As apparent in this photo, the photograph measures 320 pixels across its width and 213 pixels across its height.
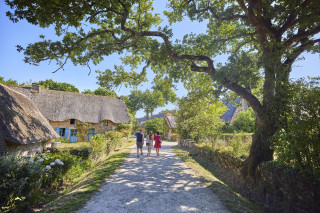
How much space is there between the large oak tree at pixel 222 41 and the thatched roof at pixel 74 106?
651 inches

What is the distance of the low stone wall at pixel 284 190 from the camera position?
4012 millimetres

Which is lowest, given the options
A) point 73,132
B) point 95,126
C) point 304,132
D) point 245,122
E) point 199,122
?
point 73,132

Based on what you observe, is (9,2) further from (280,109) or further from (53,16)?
(280,109)

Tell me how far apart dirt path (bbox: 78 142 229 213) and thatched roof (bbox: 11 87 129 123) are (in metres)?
20.6

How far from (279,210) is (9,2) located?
11.0 meters

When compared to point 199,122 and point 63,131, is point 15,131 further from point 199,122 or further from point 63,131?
point 63,131

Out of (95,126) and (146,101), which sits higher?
(146,101)

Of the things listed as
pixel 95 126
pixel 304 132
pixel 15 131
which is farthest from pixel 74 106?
pixel 304 132

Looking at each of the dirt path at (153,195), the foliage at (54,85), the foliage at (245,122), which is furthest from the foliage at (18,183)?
the foliage at (54,85)

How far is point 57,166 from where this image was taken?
7004 mm

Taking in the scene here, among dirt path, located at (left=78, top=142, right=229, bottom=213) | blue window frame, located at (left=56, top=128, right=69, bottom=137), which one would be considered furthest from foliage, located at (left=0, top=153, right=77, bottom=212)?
blue window frame, located at (left=56, top=128, right=69, bottom=137)

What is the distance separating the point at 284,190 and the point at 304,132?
6.16ft

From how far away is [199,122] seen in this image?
16859 millimetres

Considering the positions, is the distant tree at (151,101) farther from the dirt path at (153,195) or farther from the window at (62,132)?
the dirt path at (153,195)
